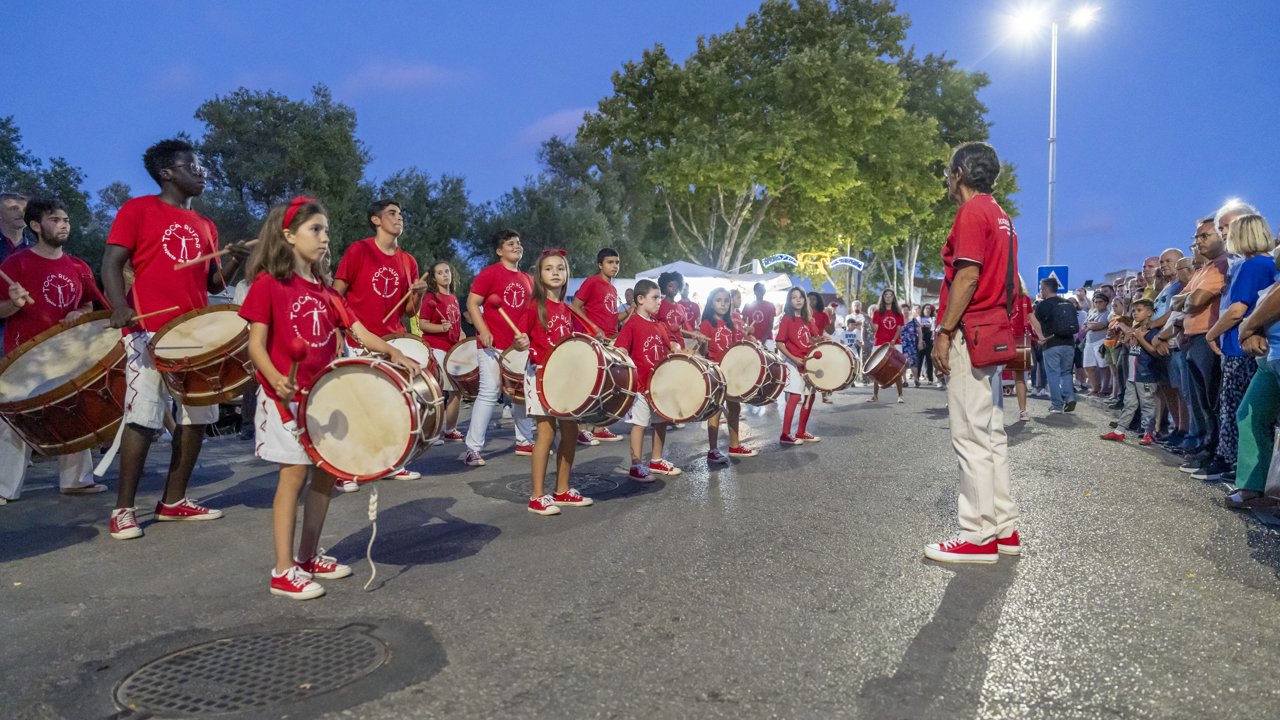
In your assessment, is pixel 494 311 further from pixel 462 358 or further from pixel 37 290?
pixel 37 290

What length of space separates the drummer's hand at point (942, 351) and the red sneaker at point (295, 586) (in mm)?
3421

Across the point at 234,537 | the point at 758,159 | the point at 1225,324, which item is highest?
the point at 758,159

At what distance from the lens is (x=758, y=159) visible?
27703mm

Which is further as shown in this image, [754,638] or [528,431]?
[528,431]

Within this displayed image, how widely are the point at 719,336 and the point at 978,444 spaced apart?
196 inches

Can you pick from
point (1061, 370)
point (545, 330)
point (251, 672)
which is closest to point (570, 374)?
point (545, 330)

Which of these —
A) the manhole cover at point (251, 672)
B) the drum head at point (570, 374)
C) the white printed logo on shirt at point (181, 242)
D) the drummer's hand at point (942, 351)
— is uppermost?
the white printed logo on shirt at point (181, 242)

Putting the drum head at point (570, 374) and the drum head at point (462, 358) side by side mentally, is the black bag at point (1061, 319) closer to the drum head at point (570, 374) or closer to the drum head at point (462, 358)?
the drum head at point (462, 358)

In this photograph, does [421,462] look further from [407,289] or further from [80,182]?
[80,182]

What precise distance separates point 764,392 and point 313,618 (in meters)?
5.61

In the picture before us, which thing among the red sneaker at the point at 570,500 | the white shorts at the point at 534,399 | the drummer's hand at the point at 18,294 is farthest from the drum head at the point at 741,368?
the drummer's hand at the point at 18,294

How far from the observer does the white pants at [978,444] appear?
4793mm

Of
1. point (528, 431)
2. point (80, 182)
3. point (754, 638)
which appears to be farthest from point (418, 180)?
point (754, 638)

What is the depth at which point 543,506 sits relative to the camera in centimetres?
605
